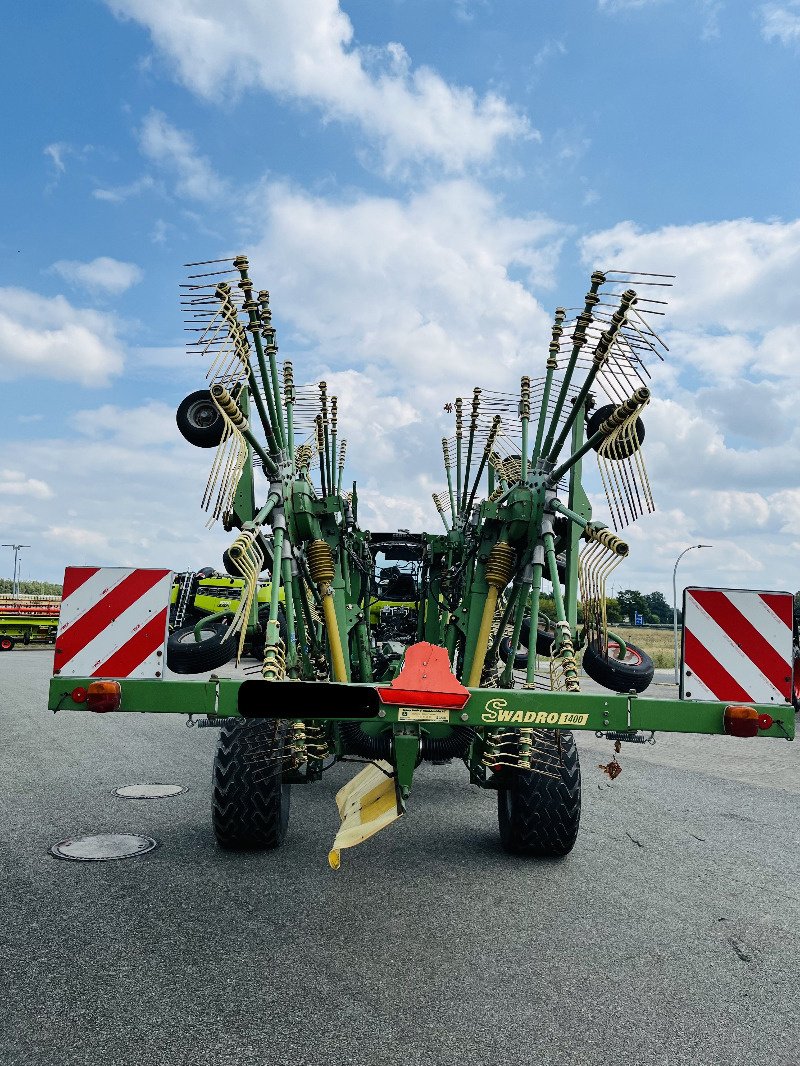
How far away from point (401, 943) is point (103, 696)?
193cm

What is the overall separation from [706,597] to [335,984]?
2557mm

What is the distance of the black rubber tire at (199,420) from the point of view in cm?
514

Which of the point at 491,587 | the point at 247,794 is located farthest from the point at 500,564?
the point at 247,794

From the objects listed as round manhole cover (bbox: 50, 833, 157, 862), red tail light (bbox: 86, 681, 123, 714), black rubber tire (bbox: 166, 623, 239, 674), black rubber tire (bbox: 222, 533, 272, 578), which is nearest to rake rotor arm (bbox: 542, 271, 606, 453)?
black rubber tire (bbox: 222, 533, 272, 578)

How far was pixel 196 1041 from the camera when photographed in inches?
121

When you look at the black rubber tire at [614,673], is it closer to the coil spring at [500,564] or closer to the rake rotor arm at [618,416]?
the coil spring at [500,564]

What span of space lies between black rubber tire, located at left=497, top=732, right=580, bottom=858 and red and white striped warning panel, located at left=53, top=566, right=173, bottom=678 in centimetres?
268

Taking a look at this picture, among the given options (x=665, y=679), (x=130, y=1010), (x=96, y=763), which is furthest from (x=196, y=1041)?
(x=665, y=679)

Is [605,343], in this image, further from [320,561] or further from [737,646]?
[320,561]

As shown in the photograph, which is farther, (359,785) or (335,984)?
(359,785)

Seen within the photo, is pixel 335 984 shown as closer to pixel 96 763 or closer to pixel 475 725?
pixel 475 725

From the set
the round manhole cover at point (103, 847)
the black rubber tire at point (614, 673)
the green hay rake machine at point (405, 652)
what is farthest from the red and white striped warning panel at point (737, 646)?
the round manhole cover at point (103, 847)

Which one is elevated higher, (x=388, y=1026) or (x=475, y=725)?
(x=475, y=725)

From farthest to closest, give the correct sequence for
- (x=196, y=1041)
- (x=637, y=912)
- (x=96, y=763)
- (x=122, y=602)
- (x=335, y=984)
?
1. (x=96, y=763)
2. (x=637, y=912)
3. (x=122, y=602)
4. (x=335, y=984)
5. (x=196, y=1041)
